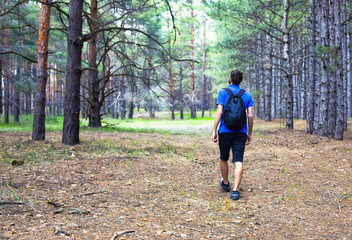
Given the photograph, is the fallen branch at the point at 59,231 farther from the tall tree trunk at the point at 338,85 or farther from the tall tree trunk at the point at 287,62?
the tall tree trunk at the point at 287,62

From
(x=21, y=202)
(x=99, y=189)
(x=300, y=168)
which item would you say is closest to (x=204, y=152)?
(x=300, y=168)

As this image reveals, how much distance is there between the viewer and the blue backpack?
454 cm

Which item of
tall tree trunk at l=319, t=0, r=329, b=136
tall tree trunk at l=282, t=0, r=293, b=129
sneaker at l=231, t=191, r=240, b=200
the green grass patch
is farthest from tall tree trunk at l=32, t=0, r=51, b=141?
tall tree trunk at l=282, t=0, r=293, b=129

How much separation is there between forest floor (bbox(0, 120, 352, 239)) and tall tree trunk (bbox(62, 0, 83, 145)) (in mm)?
654

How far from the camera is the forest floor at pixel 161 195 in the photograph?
327 centimetres

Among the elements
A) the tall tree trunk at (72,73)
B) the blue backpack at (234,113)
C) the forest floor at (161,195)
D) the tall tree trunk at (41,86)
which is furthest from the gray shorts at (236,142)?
the tall tree trunk at (41,86)

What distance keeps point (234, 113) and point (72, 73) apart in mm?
4987

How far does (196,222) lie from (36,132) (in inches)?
253

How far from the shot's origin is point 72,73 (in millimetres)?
7645

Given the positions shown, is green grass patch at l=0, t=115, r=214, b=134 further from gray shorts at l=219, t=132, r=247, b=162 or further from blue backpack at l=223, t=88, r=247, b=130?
blue backpack at l=223, t=88, r=247, b=130

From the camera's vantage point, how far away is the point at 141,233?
10.2ft

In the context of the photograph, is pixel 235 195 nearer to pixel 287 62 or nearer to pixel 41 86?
pixel 41 86

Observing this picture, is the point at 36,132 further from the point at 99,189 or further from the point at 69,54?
the point at 99,189

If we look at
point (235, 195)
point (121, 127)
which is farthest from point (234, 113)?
point (121, 127)
